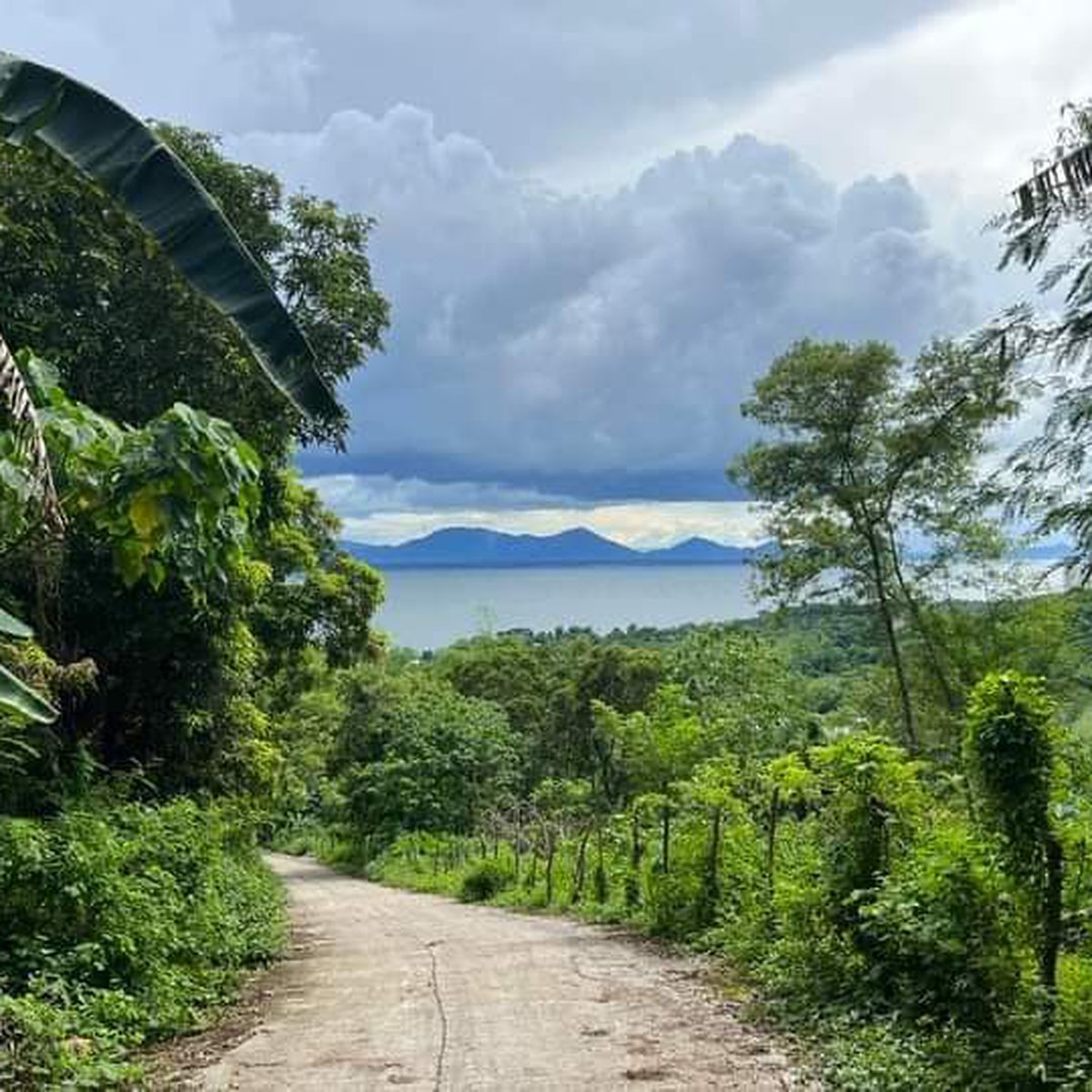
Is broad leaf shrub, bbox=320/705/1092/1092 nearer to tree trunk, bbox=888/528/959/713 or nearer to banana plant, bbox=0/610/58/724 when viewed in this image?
banana plant, bbox=0/610/58/724

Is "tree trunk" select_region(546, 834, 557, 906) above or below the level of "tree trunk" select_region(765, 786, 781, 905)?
below

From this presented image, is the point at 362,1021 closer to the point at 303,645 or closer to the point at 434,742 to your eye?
the point at 303,645

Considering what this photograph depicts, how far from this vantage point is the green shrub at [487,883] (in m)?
20.4

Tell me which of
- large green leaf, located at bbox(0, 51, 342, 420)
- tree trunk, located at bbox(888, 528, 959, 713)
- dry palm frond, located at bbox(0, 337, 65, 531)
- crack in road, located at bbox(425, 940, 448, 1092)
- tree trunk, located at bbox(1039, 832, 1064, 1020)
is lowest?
crack in road, located at bbox(425, 940, 448, 1092)

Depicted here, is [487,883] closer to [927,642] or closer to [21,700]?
[927,642]

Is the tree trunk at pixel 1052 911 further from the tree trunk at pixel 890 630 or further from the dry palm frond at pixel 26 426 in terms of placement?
the tree trunk at pixel 890 630

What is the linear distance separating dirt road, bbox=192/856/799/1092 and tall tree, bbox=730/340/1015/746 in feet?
46.3

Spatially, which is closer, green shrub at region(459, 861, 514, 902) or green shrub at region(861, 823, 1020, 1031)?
green shrub at region(861, 823, 1020, 1031)

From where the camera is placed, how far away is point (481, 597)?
231ft

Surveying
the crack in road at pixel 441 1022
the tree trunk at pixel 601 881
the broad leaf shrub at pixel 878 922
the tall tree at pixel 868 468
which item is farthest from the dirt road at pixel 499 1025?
the tall tree at pixel 868 468

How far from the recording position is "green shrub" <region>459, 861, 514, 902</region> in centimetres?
2039

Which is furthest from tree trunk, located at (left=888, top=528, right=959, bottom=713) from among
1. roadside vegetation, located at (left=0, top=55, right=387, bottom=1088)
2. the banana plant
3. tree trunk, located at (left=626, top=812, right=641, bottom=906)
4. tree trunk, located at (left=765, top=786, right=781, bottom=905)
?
the banana plant

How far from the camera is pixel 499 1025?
24.3 feet

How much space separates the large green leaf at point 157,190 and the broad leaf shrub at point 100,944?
12.4 ft
